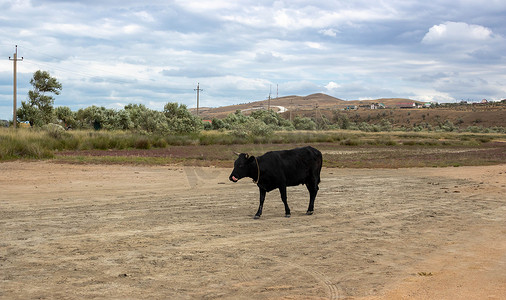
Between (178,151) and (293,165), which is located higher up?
(293,165)

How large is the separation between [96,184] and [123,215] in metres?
6.28

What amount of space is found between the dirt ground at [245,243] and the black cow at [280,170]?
69 cm

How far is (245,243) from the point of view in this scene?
902 centimetres

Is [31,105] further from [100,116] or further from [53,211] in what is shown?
[53,211]

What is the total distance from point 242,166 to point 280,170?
2.79 ft

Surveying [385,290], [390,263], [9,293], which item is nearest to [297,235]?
[390,263]

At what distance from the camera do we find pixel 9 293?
20.4 ft

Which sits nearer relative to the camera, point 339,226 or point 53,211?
point 339,226

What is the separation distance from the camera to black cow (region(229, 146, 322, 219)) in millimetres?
11180

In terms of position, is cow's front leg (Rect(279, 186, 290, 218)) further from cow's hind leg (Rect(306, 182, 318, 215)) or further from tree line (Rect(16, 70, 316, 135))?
tree line (Rect(16, 70, 316, 135))

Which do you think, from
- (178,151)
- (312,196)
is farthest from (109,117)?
(312,196)

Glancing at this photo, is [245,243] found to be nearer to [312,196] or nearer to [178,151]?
[312,196]

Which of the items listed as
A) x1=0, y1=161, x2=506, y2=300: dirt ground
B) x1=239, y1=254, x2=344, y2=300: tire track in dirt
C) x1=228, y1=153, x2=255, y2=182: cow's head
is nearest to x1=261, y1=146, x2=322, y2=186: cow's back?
x1=228, y1=153, x2=255, y2=182: cow's head

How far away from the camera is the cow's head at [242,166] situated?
36.4 feet
